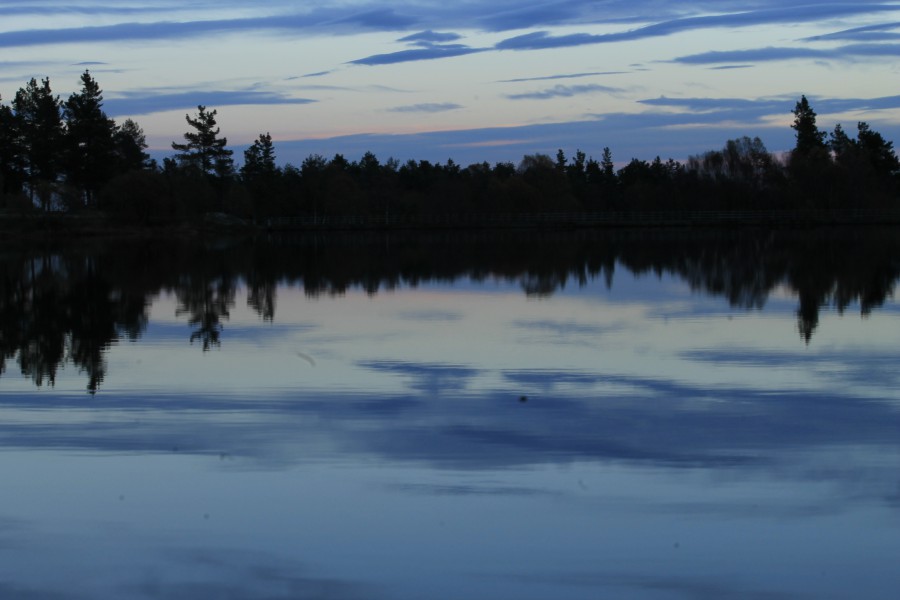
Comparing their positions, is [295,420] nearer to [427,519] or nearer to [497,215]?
[427,519]

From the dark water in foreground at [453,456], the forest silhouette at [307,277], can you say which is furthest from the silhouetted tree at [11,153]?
the dark water in foreground at [453,456]

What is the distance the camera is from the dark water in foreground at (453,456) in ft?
23.0

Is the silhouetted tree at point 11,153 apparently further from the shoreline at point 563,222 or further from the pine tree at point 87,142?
the shoreline at point 563,222

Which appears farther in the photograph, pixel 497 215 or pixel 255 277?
pixel 497 215

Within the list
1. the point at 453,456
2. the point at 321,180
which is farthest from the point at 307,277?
the point at 321,180

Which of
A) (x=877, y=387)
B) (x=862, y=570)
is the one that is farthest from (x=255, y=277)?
(x=862, y=570)

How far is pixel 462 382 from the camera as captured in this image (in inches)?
531

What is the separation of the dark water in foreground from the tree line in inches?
2443

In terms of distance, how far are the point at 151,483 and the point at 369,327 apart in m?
10.8

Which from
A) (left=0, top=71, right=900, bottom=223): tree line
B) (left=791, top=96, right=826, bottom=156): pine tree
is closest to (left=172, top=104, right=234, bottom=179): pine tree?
(left=0, top=71, right=900, bottom=223): tree line

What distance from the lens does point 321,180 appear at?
110 metres

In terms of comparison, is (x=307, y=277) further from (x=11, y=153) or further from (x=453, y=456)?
(x=11, y=153)

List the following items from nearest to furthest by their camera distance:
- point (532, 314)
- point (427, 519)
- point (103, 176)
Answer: point (427, 519) → point (532, 314) → point (103, 176)

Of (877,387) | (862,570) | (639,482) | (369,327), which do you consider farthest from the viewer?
(369,327)
